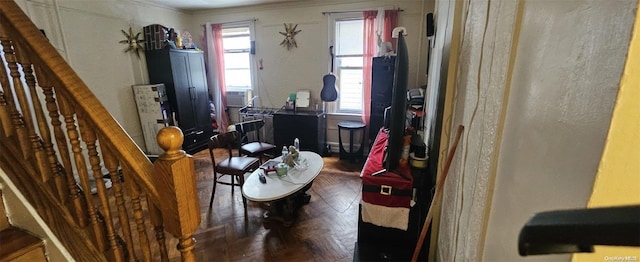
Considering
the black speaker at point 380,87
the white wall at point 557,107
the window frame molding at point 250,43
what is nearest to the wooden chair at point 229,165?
the black speaker at point 380,87

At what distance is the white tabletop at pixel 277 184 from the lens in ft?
6.72

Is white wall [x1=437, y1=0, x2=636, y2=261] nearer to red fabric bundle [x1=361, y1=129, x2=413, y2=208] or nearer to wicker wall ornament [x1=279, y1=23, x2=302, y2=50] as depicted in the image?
red fabric bundle [x1=361, y1=129, x2=413, y2=208]

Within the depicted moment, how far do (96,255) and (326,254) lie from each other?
4.77 ft

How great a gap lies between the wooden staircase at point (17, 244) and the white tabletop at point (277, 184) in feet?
3.88

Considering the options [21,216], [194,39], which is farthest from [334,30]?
[21,216]

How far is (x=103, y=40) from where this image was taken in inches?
139

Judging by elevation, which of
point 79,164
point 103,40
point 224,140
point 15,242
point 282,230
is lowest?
point 282,230

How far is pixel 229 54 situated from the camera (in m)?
4.84

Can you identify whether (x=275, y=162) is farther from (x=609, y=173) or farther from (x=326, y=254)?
(x=609, y=173)

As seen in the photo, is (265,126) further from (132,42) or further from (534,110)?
(534,110)

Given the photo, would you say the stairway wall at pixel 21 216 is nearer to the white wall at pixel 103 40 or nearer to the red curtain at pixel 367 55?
the white wall at pixel 103 40

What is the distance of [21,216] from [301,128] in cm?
331

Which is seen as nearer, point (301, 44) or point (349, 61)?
point (349, 61)

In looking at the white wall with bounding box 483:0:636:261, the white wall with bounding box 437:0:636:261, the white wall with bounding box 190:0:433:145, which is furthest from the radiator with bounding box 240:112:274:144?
the white wall with bounding box 483:0:636:261
